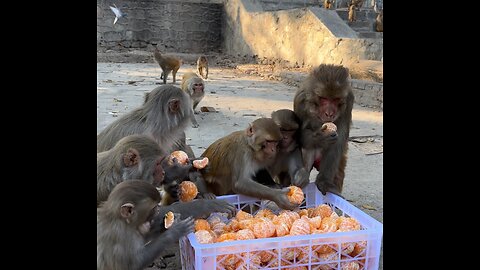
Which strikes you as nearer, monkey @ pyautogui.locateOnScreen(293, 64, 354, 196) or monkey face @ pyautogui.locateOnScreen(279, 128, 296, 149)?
monkey @ pyautogui.locateOnScreen(293, 64, 354, 196)

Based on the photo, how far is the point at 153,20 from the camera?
2405cm

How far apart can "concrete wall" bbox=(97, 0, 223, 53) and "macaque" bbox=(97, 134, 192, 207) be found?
830 inches

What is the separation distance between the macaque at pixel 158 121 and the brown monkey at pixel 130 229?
4.93 feet

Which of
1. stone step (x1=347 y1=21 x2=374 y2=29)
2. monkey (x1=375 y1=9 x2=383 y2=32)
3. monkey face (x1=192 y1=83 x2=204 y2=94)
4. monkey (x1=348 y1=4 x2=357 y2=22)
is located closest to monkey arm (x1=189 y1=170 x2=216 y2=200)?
monkey face (x1=192 y1=83 x2=204 y2=94)

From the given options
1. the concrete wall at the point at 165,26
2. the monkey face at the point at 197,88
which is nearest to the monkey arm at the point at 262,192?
the monkey face at the point at 197,88

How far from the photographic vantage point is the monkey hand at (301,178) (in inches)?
165

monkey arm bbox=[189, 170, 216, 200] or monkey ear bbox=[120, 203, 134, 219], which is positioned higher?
monkey ear bbox=[120, 203, 134, 219]

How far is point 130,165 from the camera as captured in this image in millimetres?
3445

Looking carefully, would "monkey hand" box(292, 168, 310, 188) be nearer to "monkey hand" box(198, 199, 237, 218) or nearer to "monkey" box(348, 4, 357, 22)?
"monkey hand" box(198, 199, 237, 218)

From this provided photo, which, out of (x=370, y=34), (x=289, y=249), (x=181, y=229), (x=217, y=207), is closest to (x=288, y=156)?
(x=217, y=207)

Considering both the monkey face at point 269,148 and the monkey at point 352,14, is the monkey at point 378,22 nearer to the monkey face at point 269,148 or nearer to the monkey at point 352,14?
the monkey at point 352,14

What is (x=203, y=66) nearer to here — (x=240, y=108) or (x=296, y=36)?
(x=296, y=36)

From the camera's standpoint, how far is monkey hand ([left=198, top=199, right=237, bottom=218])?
143 inches

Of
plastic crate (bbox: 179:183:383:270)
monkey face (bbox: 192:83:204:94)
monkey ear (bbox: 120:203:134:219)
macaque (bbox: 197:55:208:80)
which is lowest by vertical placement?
plastic crate (bbox: 179:183:383:270)
